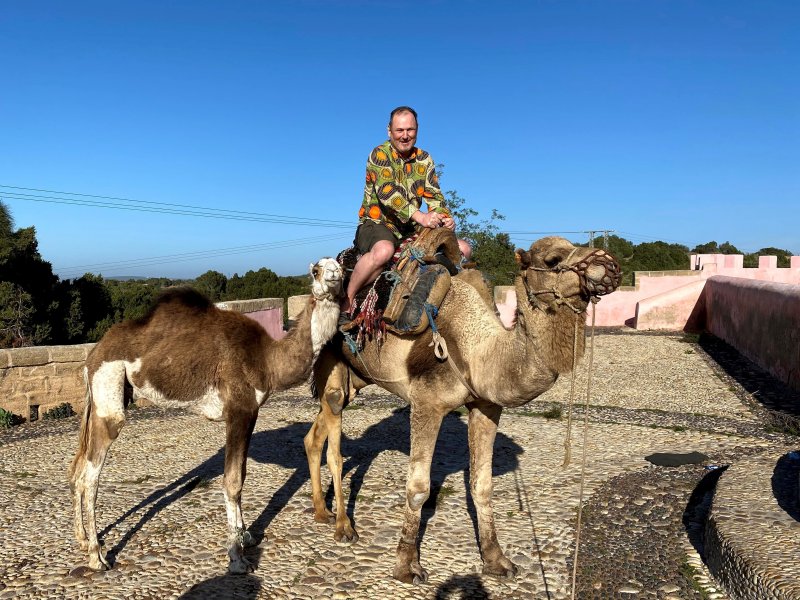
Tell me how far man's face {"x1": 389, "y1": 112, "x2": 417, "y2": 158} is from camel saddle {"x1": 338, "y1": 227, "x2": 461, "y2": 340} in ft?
2.57

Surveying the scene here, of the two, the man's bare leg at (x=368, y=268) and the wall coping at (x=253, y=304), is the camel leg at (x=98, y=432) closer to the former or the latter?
the man's bare leg at (x=368, y=268)

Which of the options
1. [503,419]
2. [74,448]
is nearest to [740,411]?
[503,419]

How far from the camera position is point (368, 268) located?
194 inches

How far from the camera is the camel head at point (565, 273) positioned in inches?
129

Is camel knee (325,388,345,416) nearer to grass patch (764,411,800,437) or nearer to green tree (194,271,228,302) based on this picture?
grass patch (764,411,800,437)

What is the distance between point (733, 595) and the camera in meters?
4.14

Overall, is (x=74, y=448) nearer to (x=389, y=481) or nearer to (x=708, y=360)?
(x=389, y=481)

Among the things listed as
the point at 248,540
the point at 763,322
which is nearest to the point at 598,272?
the point at 248,540

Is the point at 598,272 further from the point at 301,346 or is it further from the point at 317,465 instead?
the point at 317,465

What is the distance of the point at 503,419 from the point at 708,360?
8.55 meters

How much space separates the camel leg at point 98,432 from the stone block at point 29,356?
22.2 feet

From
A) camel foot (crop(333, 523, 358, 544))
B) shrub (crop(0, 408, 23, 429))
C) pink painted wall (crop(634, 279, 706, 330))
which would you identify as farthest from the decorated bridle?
pink painted wall (crop(634, 279, 706, 330))

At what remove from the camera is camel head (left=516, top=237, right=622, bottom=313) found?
329 centimetres

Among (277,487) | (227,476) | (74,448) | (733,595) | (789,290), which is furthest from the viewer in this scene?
(789,290)
